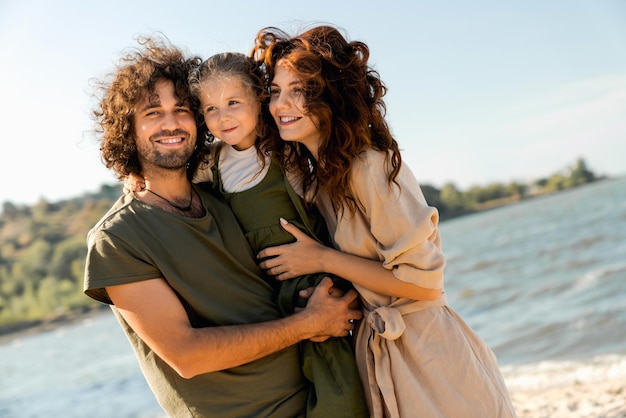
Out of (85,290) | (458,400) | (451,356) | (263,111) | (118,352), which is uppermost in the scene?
(263,111)

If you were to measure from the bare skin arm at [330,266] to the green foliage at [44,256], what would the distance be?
128 feet

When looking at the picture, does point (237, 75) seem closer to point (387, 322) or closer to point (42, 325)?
point (387, 322)

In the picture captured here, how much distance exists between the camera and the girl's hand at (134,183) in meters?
3.09

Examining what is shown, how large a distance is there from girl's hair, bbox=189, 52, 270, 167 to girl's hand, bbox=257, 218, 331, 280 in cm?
48

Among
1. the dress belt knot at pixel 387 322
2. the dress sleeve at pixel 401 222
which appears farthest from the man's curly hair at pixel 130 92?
the dress belt knot at pixel 387 322

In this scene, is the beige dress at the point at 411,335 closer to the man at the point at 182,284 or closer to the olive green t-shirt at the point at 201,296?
the man at the point at 182,284

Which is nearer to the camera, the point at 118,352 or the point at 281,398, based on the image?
the point at 281,398

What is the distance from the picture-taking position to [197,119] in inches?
131

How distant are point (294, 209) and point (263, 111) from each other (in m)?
0.55

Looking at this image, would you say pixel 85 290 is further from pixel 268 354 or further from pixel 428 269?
pixel 428 269

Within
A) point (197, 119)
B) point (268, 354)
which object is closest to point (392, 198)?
point (268, 354)

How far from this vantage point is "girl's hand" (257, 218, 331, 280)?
2959 mm

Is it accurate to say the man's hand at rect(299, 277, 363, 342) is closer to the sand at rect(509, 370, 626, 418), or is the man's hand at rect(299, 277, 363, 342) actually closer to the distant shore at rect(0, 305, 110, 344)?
the sand at rect(509, 370, 626, 418)

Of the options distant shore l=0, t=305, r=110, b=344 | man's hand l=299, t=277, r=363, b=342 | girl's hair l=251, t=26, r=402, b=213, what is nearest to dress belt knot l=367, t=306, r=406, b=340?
man's hand l=299, t=277, r=363, b=342
